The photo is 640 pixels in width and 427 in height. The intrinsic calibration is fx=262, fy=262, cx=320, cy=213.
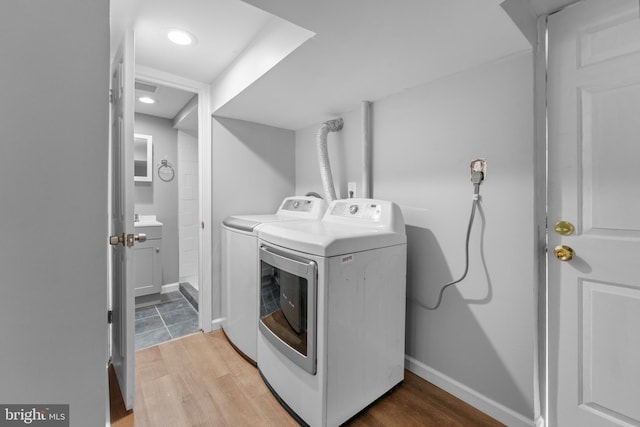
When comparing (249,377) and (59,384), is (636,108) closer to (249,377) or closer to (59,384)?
(59,384)

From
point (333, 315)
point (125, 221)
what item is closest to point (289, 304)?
point (333, 315)

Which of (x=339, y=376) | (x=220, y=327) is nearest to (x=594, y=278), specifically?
(x=339, y=376)

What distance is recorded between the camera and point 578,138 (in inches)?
45.3

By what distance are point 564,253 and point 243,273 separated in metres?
1.83

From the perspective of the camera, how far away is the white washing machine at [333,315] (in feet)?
4.12

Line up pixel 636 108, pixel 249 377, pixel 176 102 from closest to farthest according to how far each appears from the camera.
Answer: pixel 636 108, pixel 249 377, pixel 176 102

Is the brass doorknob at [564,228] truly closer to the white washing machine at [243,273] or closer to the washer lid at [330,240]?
the washer lid at [330,240]

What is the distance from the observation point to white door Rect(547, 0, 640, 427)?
40.8 inches

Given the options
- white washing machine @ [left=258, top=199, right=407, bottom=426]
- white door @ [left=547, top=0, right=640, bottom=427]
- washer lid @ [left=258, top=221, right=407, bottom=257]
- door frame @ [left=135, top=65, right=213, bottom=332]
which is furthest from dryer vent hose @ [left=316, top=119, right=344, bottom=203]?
white door @ [left=547, top=0, right=640, bottom=427]

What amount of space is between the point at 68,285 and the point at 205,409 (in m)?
1.27

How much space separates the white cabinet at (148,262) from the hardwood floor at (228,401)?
1186mm

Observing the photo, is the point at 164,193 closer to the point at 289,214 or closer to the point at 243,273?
the point at 289,214

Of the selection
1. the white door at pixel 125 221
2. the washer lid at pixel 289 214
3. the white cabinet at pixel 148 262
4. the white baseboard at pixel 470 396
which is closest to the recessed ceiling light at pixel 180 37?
the white door at pixel 125 221

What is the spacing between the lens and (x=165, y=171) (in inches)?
132
